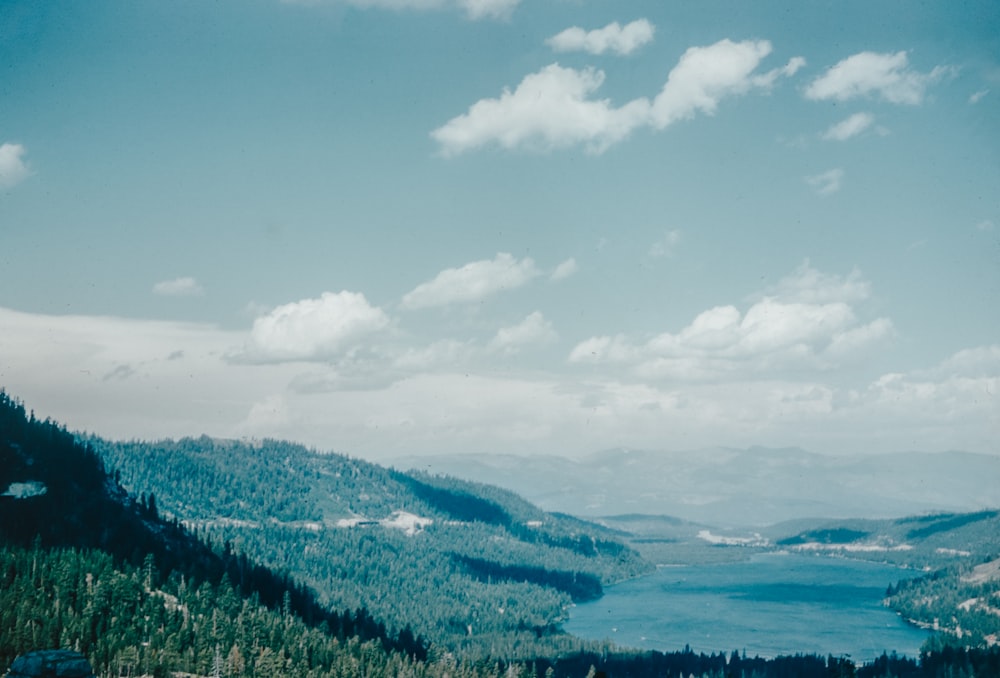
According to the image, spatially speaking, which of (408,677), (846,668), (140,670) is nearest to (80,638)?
(140,670)

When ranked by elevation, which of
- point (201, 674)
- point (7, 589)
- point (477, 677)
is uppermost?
point (7, 589)

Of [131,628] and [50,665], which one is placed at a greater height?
[50,665]

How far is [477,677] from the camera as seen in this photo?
199 meters

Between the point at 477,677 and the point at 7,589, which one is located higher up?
the point at 7,589

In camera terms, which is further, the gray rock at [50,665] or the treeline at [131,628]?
the treeline at [131,628]

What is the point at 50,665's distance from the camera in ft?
390

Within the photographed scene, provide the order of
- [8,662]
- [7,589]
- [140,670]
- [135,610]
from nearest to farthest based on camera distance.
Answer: [8,662], [140,670], [7,589], [135,610]

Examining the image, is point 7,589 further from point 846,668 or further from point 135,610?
point 846,668

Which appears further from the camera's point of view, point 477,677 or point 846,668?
point 477,677

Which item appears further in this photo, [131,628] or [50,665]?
[131,628]

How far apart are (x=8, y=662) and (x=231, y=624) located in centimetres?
6081

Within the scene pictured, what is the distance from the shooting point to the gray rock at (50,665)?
11650cm

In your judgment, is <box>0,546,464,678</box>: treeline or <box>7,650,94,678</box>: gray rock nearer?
<box>7,650,94,678</box>: gray rock

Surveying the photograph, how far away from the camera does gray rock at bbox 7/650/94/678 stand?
116 meters
